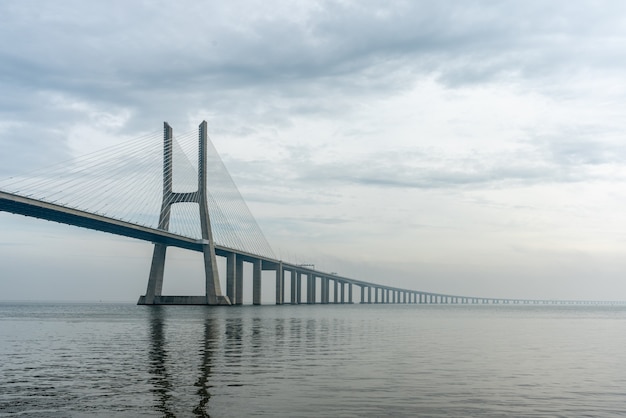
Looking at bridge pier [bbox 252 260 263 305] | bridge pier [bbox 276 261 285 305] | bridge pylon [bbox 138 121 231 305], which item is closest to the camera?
bridge pylon [bbox 138 121 231 305]

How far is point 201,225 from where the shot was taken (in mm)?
104500

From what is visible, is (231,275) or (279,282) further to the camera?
(279,282)

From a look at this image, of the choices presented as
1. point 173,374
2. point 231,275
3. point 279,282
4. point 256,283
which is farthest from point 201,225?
point 173,374

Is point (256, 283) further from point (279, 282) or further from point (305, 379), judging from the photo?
point (305, 379)

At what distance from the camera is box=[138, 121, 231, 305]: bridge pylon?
10369cm

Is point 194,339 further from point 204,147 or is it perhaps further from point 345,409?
point 204,147

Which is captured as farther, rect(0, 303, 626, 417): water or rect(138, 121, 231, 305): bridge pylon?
rect(138, 121, 231, 305): bridge pylon

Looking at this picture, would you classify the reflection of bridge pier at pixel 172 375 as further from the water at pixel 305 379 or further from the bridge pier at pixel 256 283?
the bridge pier at pixel 256 283

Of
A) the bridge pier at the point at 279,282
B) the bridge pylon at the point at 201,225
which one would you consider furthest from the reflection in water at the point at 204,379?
the bridge pier at the point at 279,282

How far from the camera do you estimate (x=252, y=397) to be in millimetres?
17984

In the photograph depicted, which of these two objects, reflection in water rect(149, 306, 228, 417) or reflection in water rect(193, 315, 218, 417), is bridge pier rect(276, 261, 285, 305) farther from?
reflection in water rect(193, 315, 218, 417)

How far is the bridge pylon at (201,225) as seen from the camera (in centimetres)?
10369

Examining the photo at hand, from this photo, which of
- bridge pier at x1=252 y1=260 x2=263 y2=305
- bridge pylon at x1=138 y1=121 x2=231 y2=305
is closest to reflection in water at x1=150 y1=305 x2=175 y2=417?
bridge pylon at x1=138 y1=121 x2=231 y2=305

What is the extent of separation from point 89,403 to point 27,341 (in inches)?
942
